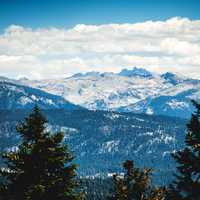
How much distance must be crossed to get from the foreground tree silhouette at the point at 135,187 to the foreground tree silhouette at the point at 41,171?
6.89 meters

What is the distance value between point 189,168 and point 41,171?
7.73 m

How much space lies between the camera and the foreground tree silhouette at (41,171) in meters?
27.4

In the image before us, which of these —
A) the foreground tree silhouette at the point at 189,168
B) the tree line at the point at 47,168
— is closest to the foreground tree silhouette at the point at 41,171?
the tree line at the point at 47,168

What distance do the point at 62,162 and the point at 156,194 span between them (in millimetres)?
9121

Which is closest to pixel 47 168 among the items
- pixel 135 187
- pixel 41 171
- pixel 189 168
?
pixel 41 171

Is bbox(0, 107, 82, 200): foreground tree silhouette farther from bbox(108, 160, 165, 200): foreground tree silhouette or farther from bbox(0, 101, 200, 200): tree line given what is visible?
bbox(108, 160, 165, 200): foreground tree silhouette

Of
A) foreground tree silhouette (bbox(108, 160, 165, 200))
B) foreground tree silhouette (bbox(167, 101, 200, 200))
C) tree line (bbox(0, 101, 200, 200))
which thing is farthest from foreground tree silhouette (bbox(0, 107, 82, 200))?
foreground tree silhouette (bbox(108, 160, 165, 200))

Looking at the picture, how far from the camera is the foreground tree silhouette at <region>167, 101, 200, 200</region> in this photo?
27.9 m

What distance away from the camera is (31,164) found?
27.8 meters

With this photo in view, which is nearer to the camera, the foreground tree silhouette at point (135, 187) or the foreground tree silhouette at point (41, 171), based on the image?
the foreground tree silhouette at point (41, 171)

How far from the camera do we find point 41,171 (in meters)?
27.7

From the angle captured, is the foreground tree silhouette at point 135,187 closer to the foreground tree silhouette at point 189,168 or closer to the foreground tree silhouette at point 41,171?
the foreground tree silhouette at point 189,168

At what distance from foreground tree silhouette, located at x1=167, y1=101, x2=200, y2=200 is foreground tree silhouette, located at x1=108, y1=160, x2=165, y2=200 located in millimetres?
5981

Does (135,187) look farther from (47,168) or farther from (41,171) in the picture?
(41,171)
